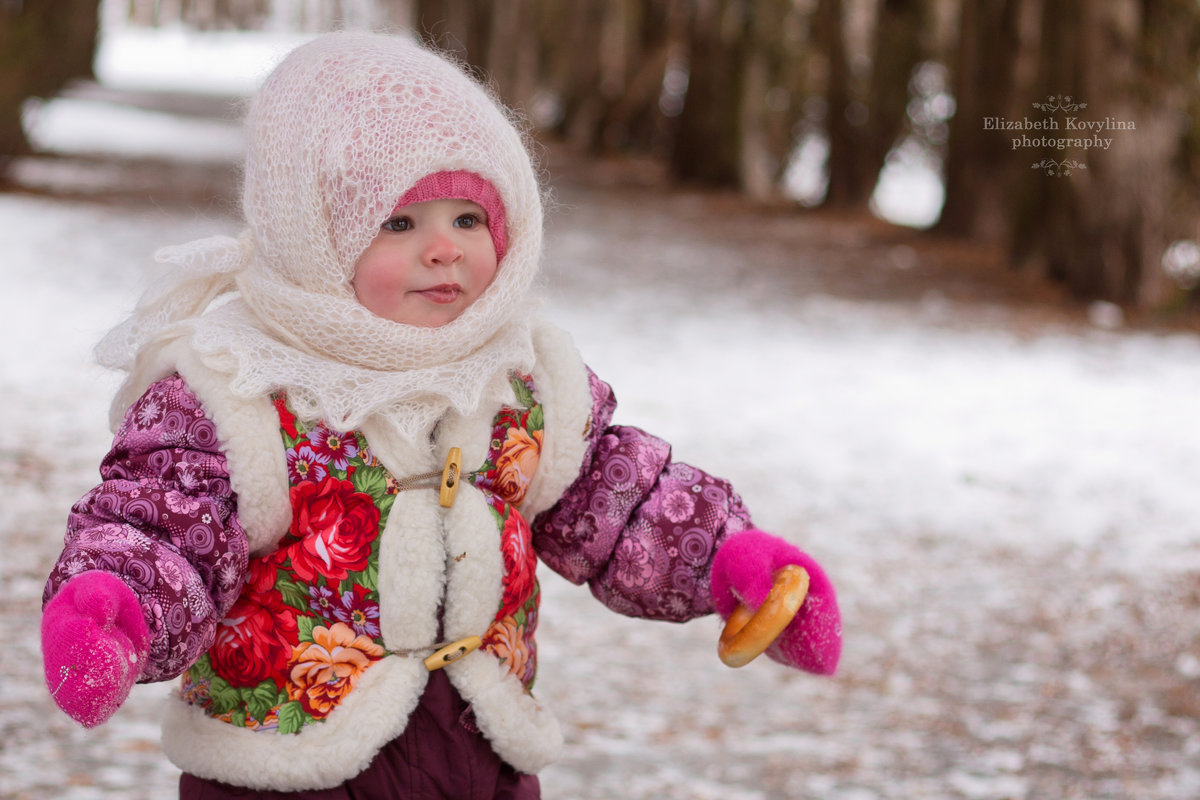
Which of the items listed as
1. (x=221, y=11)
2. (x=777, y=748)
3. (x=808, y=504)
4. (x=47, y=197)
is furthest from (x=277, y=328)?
(x=221, y=11)

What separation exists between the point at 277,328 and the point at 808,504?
12.6ft

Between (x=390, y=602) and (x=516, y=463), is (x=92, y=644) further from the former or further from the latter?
(x=516, y=463)

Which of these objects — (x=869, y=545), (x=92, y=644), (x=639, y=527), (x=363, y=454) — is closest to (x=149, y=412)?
(x=363, y=454)

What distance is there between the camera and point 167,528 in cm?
177

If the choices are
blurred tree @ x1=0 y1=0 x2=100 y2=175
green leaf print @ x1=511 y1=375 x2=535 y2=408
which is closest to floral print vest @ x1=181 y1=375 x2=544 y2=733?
green leaf print @ x1=511 y1=375 x2=535 y2=408

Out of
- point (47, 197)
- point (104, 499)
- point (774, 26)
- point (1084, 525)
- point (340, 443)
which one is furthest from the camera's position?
point (774, 26)

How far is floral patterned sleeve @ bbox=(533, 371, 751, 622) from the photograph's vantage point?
210 centimetres

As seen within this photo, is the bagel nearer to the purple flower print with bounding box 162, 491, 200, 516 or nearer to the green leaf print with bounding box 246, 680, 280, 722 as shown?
the green leaf print with bounding box 246, 680, 280, 722

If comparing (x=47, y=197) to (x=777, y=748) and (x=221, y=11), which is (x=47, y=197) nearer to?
(x=777, y=748)

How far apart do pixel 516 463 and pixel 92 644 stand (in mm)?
618

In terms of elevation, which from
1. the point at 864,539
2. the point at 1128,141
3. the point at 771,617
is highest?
the point at 1128,141

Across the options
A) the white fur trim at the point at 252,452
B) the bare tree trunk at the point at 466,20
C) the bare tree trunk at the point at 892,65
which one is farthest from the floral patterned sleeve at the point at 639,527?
the bare tree trunk at the point at 466,20

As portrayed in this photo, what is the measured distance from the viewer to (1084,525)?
5434 mm

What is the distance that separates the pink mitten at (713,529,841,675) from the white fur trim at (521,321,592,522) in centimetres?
24
